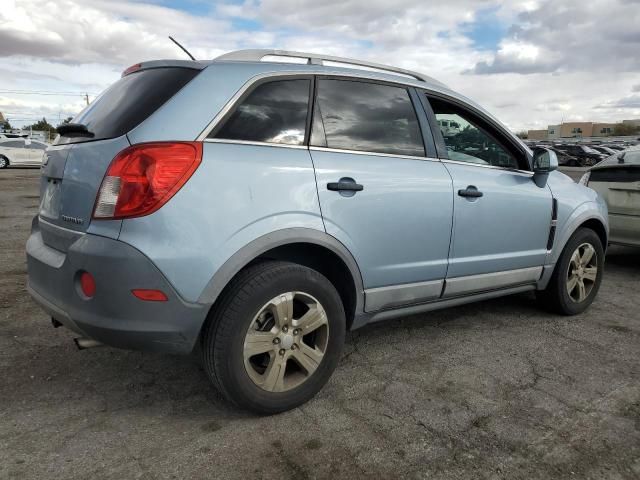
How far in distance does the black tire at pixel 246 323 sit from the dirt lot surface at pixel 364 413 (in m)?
0.13

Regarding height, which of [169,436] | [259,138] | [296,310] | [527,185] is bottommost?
[169,436]

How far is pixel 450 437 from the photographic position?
257cm

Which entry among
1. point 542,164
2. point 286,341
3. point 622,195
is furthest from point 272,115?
point 622,195

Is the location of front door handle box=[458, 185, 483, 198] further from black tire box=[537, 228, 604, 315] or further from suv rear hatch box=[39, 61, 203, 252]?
suv rear hatch box=[39, 61, 203, 252]

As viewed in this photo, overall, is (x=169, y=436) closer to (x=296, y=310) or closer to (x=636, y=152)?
(x=296, y=310)

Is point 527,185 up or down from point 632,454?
up

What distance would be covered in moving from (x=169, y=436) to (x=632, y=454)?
2.11 meters

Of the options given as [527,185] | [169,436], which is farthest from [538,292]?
[169,436]

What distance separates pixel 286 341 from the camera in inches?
106

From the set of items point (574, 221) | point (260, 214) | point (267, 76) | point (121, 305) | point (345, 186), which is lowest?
point (121, 305)

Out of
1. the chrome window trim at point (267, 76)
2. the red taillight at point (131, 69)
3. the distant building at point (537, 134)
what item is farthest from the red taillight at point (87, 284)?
Answer: the distant building at point (537, 134)

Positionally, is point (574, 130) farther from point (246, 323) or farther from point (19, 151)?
point (246, 323)

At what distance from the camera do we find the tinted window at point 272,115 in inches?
103

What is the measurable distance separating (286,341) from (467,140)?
1944mm
